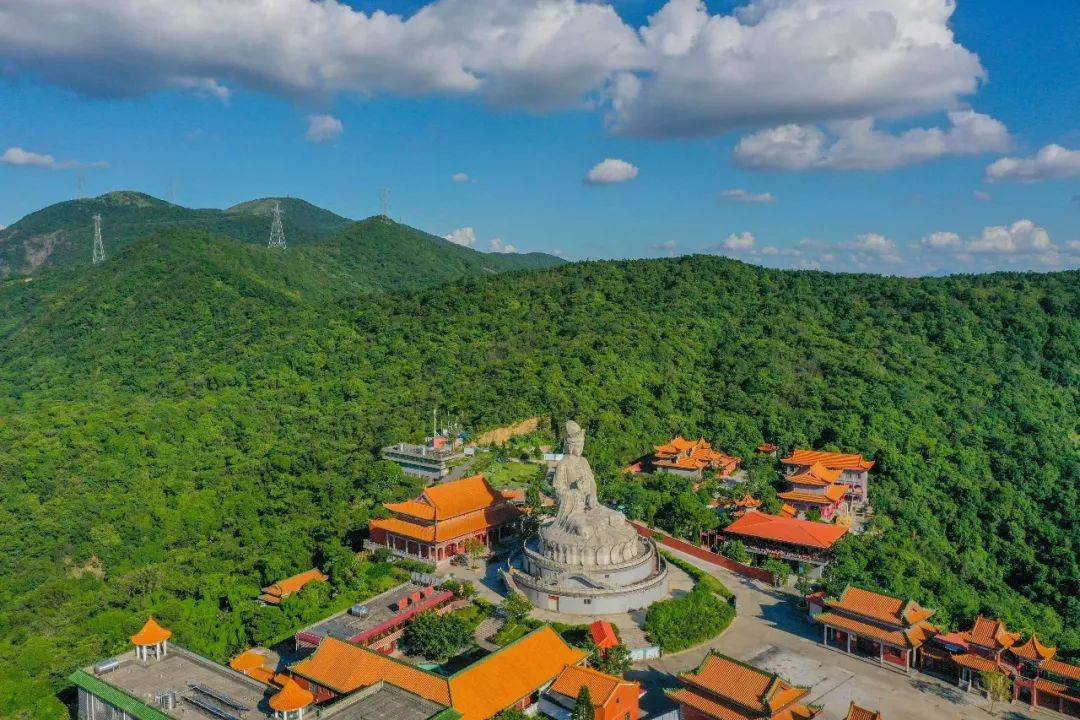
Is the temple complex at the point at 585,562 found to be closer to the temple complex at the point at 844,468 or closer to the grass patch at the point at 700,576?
the grass patch at the point at 700,576

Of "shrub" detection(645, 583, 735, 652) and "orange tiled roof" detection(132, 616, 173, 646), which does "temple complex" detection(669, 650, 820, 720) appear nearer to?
"shrub" detection(645, 583, 735, 652)

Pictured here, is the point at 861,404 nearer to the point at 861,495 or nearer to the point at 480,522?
the point at 861,495

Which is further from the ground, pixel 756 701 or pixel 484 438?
pixel 484 438

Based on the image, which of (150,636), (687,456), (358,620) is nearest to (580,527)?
(358,620)

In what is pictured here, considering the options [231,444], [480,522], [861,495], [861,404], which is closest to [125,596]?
[480,522]

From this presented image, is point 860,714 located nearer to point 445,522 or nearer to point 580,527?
point 580,527

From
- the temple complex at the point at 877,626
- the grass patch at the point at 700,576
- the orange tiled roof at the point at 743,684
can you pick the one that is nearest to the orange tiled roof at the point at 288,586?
the grass patch at the point at 700,576

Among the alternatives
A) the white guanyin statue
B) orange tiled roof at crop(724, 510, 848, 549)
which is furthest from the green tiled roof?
orange tiled roof at crop(724, 510, 848, 549)
